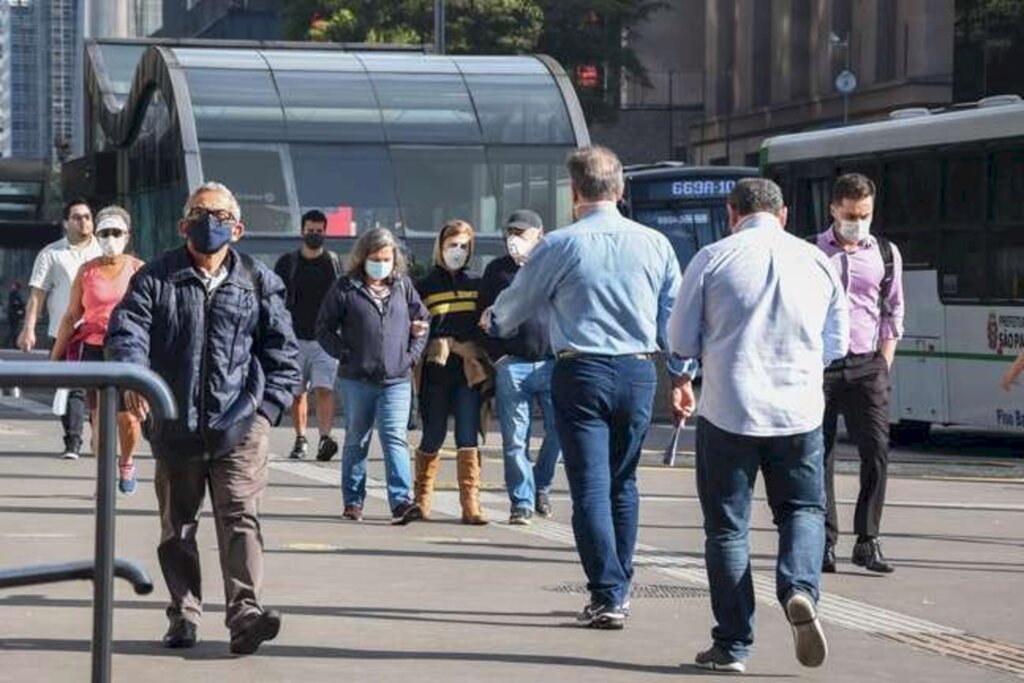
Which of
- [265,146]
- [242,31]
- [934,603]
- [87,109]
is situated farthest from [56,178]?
[934,603]

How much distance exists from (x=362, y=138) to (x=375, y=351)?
1254 centimetres

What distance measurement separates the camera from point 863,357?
11930 mm

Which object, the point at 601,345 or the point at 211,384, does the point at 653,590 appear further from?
the point at 211,384

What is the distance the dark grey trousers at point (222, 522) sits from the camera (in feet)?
30.0

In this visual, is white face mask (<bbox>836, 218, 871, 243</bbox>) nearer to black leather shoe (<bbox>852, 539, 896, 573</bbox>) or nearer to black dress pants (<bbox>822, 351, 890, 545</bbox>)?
black dress pants (<bbox>822, 351, 890, 545</bbox>)

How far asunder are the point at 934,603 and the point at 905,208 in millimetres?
12529

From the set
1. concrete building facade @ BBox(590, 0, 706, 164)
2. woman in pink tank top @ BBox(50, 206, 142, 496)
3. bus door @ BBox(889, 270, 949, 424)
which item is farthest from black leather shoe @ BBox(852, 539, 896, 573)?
concrete building facade @ BBox(590, 0, 706, 164)

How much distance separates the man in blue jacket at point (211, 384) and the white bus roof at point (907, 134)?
13280 mm

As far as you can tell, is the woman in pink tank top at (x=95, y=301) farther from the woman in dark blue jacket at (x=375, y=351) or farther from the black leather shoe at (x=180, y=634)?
the black leather shoe at (x=180, y=634)

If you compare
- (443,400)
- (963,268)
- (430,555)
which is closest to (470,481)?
(443,400)

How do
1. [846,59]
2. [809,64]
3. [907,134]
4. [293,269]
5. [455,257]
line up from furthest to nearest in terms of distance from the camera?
[809,64] < [846,59] < [907,134] < [293,269] < [455,257]

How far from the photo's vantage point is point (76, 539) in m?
5.70

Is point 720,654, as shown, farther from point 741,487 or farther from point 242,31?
point 242,31

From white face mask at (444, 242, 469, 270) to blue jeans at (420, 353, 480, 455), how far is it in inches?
20.8
